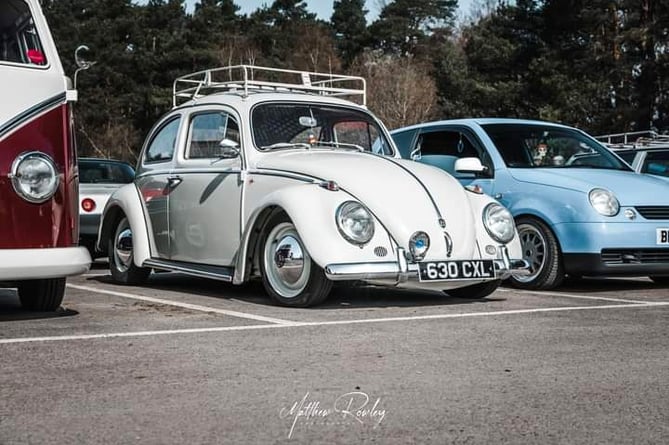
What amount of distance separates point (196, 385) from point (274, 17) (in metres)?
67.8

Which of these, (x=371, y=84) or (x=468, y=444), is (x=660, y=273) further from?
(x=371, y=84)

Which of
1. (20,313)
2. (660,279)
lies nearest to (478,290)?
(660,279)

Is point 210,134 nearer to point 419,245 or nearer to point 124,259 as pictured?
point 124,259

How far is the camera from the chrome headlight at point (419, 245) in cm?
736

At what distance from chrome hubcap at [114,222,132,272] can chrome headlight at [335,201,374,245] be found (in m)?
3.21

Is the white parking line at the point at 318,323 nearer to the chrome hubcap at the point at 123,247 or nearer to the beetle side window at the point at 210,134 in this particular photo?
the beetle side window at the point at 210,134

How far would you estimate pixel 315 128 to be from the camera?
29.3 ft

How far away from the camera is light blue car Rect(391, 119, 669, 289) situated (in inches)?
359

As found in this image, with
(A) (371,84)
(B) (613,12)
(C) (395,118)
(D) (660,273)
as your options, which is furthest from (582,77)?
(D) (660,273)

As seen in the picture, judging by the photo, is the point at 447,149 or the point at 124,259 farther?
the point at 447,149

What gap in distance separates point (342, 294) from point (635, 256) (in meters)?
2.73

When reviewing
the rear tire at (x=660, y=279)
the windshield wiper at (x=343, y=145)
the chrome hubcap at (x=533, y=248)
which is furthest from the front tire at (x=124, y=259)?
the rear tire at (x=660, y=279)

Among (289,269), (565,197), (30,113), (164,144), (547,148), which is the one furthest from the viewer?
(547,148)

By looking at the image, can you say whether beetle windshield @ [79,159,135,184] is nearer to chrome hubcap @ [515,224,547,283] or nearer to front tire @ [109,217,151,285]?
front tire @ [109,217,151,285]
